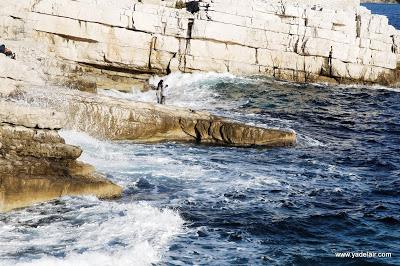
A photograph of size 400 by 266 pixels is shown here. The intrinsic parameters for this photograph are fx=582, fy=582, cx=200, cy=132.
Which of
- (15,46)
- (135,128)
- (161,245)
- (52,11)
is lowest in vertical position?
(161,245)

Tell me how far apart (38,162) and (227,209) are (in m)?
5.71

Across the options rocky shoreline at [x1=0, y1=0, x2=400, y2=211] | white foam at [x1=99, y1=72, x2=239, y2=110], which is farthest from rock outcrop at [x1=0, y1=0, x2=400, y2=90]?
white foam at [x1=99, y1=72, x2=239, y2=110]

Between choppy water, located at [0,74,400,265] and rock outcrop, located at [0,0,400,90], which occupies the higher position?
rock outcrop, located at [0,0,400,90]

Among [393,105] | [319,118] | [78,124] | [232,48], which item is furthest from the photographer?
[232,48]

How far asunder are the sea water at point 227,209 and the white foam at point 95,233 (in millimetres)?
26

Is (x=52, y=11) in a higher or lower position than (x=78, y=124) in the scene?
higher

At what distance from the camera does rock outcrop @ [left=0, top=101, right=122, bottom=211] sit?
53.3 ft

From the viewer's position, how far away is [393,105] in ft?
122

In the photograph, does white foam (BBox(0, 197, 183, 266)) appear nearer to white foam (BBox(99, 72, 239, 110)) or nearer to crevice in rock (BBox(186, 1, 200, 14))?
white foam (BBox(99, 72, 239, 110))

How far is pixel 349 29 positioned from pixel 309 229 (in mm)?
28391

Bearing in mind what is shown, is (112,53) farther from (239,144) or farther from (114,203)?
(114,203)

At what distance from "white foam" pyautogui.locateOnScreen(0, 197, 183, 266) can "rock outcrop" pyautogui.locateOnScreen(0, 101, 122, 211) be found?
400 mm

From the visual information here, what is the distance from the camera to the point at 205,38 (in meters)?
39.2

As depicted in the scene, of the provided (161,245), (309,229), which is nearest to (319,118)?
(309,229)
